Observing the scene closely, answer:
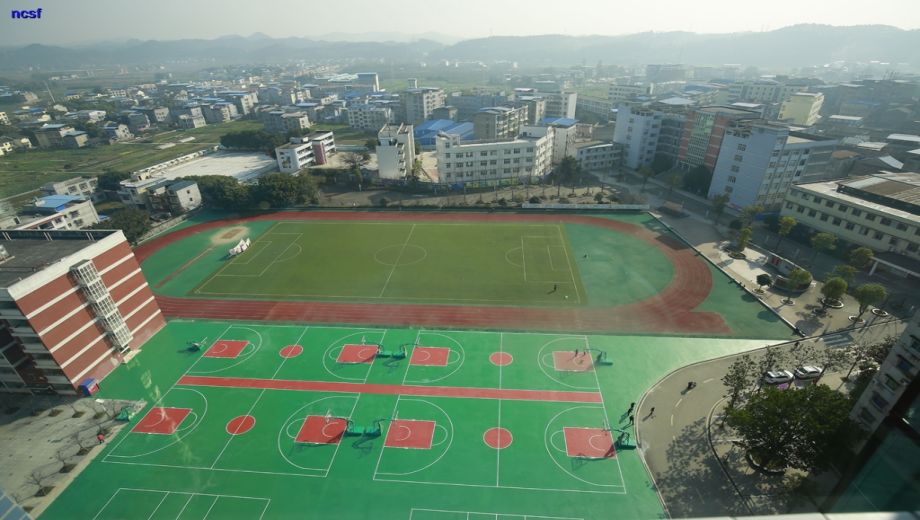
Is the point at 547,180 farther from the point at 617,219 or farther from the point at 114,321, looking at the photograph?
the point at 114,321

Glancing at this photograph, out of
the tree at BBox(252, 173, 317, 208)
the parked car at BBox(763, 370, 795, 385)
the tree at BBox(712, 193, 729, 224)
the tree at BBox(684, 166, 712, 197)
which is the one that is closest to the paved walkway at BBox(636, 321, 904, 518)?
the parked car at BBox(763, 370, 795, 385)

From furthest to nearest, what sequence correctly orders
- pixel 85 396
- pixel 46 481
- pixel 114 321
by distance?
1. pixel 114 321
2. pixel 85 396
3. pixel 46 481

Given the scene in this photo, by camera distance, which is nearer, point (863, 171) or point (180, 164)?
point (863, 171)

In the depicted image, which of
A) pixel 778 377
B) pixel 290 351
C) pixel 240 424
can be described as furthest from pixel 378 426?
pixel 778 377

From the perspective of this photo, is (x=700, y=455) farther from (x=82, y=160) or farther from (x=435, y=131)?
(x=82, y=160)

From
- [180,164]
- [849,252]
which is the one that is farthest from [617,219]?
[180,164]

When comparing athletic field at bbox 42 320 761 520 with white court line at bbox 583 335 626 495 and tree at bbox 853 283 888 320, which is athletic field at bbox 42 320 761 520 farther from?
tree at bbox 853 283 888 320

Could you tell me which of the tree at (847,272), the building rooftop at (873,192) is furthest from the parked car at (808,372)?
the building rooftop at (873,192)
